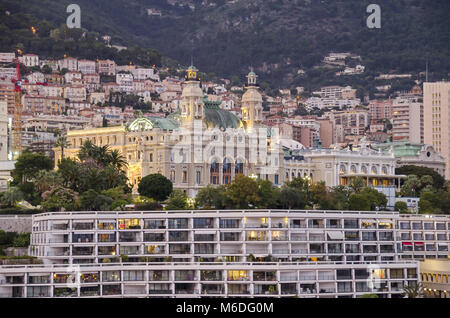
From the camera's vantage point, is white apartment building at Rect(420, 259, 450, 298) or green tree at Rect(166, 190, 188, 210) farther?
green tree at Rect(166, 190, 188, 210)

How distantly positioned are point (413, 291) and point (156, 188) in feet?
147

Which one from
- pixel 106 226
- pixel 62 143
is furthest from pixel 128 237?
pixel 62 143

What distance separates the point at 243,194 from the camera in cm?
11625

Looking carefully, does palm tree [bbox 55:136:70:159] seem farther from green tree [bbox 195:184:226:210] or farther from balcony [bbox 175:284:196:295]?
balcony [bbox 175:284:196:295]

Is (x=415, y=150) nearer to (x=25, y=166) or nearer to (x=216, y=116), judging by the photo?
(x=216, y=116)

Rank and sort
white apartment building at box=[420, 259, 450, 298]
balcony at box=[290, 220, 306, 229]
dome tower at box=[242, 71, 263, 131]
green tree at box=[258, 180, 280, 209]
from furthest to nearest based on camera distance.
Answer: dome tower at box=[242, 71, 263, 131]
green tree at box=[258, 180, 280, 209]
balcony at box=[290, 220, 306, 229]
white apartment building at box=[420, 259, 450, 298]

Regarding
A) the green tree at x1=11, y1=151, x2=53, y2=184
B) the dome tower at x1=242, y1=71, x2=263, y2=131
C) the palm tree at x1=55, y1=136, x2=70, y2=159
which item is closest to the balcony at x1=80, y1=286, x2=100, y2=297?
the green tree at x1=11, y1=151, x2=53, y2=184

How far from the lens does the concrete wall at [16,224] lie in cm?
11319

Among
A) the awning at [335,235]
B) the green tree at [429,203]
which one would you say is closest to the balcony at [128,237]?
the awning at [335,235]

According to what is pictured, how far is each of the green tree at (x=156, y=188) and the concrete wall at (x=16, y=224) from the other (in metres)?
19.8

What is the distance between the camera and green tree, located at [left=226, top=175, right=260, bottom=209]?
116 metres

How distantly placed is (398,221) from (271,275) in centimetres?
2434

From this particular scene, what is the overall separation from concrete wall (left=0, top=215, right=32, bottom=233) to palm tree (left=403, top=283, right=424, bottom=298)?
127ft
